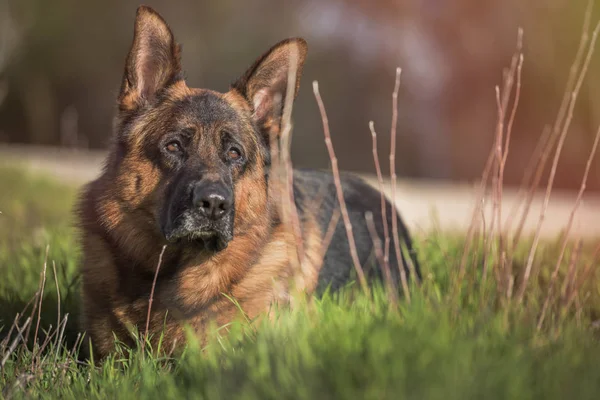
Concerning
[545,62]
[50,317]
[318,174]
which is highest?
[545,62]

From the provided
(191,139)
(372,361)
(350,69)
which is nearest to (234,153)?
(191,139)

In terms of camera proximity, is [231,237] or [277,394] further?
[231,237]

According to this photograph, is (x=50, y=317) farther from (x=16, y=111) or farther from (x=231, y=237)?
(x=16, y=111)

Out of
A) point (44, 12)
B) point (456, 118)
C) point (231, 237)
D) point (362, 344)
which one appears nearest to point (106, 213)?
point (231, 237)

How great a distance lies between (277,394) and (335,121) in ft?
45.3

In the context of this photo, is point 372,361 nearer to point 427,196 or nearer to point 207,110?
point 207,110

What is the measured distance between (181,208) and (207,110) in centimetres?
74

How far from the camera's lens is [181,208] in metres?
3.67

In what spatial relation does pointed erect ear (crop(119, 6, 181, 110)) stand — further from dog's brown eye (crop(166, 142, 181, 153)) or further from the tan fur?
dog's brown eye (crop(166, 142, 181, 153))

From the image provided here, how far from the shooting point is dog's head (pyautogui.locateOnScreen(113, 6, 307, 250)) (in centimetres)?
371

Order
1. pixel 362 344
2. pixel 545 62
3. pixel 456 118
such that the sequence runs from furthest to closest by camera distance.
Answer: pixel 456 118 → pixel 545 62 → pixel 362 344

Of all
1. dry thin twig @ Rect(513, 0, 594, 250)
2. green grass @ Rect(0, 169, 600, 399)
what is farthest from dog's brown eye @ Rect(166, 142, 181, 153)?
dry thin twig @ Rect(513, 0, 594, 250)

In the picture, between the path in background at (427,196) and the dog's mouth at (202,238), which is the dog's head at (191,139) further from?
the path in background at (427,196)

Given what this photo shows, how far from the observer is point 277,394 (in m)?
2.39
